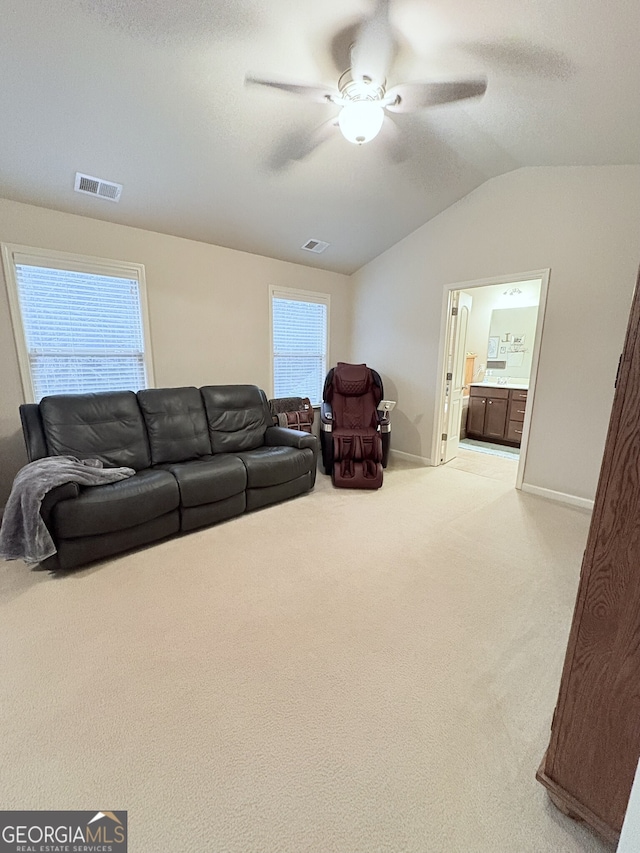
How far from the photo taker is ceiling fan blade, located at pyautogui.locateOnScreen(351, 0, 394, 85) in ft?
5.35

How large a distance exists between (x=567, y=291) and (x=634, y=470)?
9.44 ft

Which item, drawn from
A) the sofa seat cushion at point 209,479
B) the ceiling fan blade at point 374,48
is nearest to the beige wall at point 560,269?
the ceiling fan blade at point 374,48

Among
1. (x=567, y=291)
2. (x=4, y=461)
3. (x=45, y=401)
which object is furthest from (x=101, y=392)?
(x=567, y=291)

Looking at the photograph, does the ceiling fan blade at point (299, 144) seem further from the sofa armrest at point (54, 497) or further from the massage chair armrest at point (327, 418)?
the sofa armrest at point (54, 497)

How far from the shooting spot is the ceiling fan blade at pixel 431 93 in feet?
6.52

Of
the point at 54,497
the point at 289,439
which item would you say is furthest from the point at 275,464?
the point at 54,497

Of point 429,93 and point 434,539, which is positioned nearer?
point 429,93

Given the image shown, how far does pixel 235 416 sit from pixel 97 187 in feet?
6.48

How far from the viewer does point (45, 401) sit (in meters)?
2.57

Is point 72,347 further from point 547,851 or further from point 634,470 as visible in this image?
point 547,851

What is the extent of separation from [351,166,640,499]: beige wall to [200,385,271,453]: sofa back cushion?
1.98 meters

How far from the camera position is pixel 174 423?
121 inches

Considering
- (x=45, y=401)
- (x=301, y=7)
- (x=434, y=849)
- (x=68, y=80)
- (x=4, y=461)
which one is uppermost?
(x=301, y=7)

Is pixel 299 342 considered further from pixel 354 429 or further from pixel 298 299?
pixel 354 429
